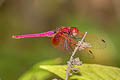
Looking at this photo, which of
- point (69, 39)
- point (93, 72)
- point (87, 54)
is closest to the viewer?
point (93, 72)

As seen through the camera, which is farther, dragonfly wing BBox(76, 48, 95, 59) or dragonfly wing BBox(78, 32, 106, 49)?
dragonfly wing BBox(78, 32, 106, 49)

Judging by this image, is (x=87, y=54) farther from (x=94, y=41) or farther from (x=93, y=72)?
(x=93, y=72)

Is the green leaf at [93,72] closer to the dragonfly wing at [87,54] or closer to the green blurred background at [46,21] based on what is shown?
the dragonfly wing at [87,54]

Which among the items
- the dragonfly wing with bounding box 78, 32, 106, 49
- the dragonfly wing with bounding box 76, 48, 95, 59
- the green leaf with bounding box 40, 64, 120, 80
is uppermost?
the dragonfly wing with bounding box 78, 32, 106, 49

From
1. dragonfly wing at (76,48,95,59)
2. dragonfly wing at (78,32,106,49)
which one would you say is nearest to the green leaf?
dragonfly wing at (76,48,95,59)

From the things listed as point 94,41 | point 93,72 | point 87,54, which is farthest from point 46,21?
point 93,72

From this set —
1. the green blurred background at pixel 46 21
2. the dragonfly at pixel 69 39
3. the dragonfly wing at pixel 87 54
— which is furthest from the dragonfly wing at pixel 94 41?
the green blurred background at pixel 46 21

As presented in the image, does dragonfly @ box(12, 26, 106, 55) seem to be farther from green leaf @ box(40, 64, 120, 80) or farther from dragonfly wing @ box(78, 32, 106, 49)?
green leaf @ box(40, 64, 120, 80)
